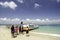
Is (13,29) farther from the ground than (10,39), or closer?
farther from the ground

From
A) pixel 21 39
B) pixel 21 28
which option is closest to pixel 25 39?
pixel 21 39

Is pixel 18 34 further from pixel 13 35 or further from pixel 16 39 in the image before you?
pixel 16 39

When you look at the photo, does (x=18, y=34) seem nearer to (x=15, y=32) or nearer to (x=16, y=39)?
(x=15, y=32)

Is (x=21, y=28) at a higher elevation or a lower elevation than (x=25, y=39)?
higher

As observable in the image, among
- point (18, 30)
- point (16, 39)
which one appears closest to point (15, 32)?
→ point (18, 30)

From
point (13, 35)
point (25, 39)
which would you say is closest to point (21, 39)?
point (25, 39)

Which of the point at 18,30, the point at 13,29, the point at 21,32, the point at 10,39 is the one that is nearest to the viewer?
the point at 10,39

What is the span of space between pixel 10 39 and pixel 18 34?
1225 mm

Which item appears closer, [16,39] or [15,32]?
[16,39]

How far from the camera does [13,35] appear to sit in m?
7.16

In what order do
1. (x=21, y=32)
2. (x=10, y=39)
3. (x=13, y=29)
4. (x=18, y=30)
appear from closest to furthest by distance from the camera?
(x=10, y=39) → (x=13, y=29) → (x=18, y=30) → (x=21, y=32)

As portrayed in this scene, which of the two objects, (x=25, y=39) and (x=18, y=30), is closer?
(x=25, y=39)

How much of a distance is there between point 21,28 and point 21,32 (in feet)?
1.21

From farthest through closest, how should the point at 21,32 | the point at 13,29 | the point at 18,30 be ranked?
the point at 21,32 → the point at 18,30 → the point at 13,29
